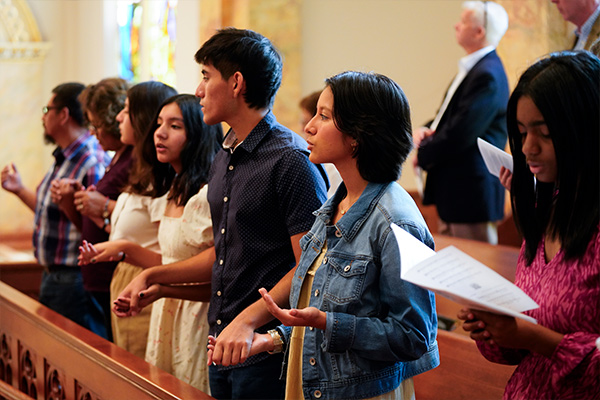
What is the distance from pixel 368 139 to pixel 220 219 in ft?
2.69

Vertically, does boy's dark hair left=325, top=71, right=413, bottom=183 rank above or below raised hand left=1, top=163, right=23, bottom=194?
above

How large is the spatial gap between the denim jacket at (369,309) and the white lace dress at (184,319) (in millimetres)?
1028

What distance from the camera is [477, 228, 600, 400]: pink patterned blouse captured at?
4.78ft

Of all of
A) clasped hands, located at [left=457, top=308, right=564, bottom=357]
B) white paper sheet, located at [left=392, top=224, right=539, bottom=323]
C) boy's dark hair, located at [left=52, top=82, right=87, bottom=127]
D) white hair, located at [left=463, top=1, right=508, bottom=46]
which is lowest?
boy's dark hair, located at [left=52, top=82, right=87, bottom=127]

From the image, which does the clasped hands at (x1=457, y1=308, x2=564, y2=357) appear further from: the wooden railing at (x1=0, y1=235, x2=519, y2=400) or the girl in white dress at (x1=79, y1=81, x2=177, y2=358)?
the girl in white dress at (x1=79, y1=81, x2=177, y2=358)

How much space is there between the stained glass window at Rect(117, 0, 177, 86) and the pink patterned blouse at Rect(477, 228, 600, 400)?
26.1ft

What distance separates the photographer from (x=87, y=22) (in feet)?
34.9

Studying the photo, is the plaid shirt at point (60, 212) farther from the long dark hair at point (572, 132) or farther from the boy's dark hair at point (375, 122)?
the long dark hair at point (572, 132)

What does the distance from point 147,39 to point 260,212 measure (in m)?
8.30

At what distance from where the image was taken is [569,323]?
1.50 m

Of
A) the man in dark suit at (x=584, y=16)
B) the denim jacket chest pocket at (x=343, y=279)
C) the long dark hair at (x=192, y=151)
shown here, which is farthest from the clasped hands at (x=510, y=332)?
the man in dark suit at (x=584, y=16)

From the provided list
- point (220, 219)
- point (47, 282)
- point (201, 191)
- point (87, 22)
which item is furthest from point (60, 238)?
point (87, 22)

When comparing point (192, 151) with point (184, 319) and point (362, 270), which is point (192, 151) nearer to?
point (184, 319)

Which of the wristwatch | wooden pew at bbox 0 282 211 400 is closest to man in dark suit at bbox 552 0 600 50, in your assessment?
wooden pew at bbox 0 282 211 400
